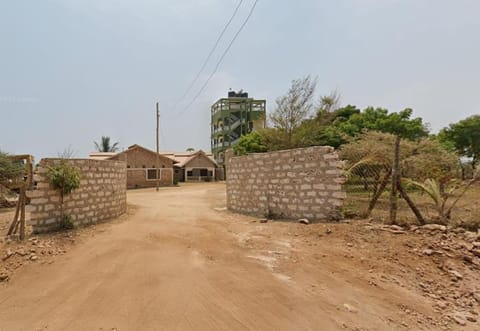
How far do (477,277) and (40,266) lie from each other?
7.25 metres

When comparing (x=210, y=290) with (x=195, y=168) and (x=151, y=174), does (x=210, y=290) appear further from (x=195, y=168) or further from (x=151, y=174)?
(x=195, y=168)

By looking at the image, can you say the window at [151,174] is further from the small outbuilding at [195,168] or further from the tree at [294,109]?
the tree at [294,109]

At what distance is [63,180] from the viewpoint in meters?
6.50

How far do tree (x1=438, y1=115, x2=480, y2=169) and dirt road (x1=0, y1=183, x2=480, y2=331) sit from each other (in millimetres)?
23746

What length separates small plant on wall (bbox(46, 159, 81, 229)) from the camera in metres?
6.40

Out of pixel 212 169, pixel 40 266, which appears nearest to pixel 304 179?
pixel 40 266

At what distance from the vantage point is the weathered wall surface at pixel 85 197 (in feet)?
20.4

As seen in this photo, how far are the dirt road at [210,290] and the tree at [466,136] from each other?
935 inches

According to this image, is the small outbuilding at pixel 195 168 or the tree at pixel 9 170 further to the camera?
the small outbuilding at pixel 195 168

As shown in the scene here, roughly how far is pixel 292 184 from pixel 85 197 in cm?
594

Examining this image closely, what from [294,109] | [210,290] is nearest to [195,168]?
[294,109]

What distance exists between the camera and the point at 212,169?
1531 inches

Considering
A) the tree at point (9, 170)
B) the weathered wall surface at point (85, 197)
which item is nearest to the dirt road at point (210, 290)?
the weathered wall surface at point (85, 197)

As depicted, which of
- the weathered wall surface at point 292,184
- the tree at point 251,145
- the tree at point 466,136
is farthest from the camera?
the tree at point 251,145
